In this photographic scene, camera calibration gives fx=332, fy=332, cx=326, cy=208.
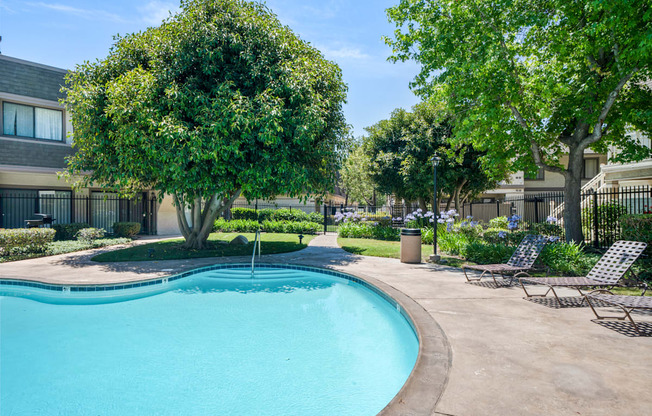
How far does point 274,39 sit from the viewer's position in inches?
450

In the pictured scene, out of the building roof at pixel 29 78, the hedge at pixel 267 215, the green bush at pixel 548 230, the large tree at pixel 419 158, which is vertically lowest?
the green bush at pixel 548 230

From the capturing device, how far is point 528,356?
3820mm

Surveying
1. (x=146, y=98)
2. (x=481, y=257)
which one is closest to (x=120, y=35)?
(x=146, y=98)

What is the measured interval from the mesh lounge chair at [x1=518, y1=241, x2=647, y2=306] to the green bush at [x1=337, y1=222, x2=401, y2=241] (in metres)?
11.3

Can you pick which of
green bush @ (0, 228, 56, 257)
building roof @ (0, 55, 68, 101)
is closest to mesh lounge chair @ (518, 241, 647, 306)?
green bush @ (0, 228, 56, 257)

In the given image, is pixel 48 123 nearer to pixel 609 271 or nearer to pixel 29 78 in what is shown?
pixel 29 78

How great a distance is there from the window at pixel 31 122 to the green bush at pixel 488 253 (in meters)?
19.0

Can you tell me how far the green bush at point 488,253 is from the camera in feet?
32.2

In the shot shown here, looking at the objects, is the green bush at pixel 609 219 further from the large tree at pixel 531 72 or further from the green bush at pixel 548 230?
the large tree at pixel 531 72

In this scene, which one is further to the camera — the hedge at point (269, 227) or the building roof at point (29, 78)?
the hedge at point (269, 227)

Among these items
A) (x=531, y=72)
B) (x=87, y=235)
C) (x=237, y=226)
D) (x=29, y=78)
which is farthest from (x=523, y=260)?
(x=29, y=78)

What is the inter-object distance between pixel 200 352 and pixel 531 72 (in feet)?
38.8

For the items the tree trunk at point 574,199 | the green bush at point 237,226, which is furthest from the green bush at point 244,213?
the tree trunk at point 574,199

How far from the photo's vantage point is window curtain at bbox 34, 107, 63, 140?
15.5 metres
